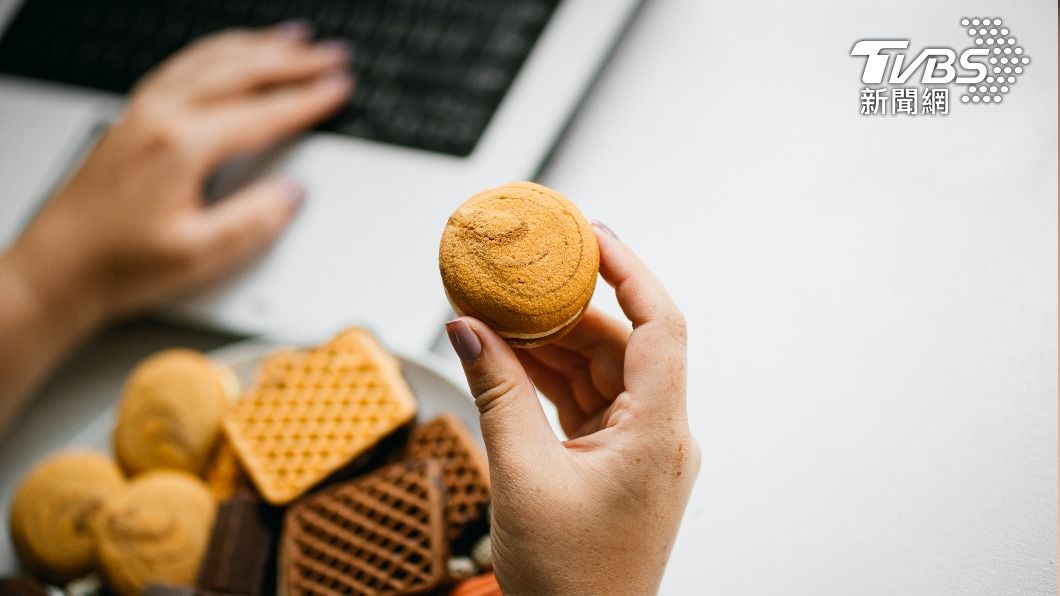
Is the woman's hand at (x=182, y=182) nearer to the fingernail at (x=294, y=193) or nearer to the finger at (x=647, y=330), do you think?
the fingernail at (x=294, y=193)

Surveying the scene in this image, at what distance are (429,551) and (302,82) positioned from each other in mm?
671

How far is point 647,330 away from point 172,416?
612 millimetres

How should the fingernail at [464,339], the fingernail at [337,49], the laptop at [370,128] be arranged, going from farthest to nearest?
the fingernail at [337,49], the laptop at [370,128], the fingernail at [464,339]

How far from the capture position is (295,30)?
3.55 ft

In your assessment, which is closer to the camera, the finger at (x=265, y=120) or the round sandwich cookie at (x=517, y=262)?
the round sandwich cookie at (x=517, y=262)

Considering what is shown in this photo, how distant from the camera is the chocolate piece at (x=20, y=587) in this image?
0.83 m

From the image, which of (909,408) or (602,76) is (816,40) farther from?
(909,408)

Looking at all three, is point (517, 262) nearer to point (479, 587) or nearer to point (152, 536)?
point (479, 587)

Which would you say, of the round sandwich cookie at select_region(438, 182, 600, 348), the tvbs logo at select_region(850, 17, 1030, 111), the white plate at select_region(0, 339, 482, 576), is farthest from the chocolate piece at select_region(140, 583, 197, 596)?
the tvbs logo at select_region(850, 17, 1030, 111)

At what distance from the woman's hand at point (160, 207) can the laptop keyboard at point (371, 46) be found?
0.05 m

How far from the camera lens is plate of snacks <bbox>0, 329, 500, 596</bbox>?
797 millimetres

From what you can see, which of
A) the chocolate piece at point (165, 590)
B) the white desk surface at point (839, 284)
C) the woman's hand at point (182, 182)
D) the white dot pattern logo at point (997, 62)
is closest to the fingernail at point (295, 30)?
the woman's hand at point (182, 182)

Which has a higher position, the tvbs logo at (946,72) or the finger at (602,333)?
the tvbs logo at (946,72)

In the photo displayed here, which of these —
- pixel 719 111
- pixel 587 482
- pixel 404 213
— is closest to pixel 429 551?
pixel 587 482
